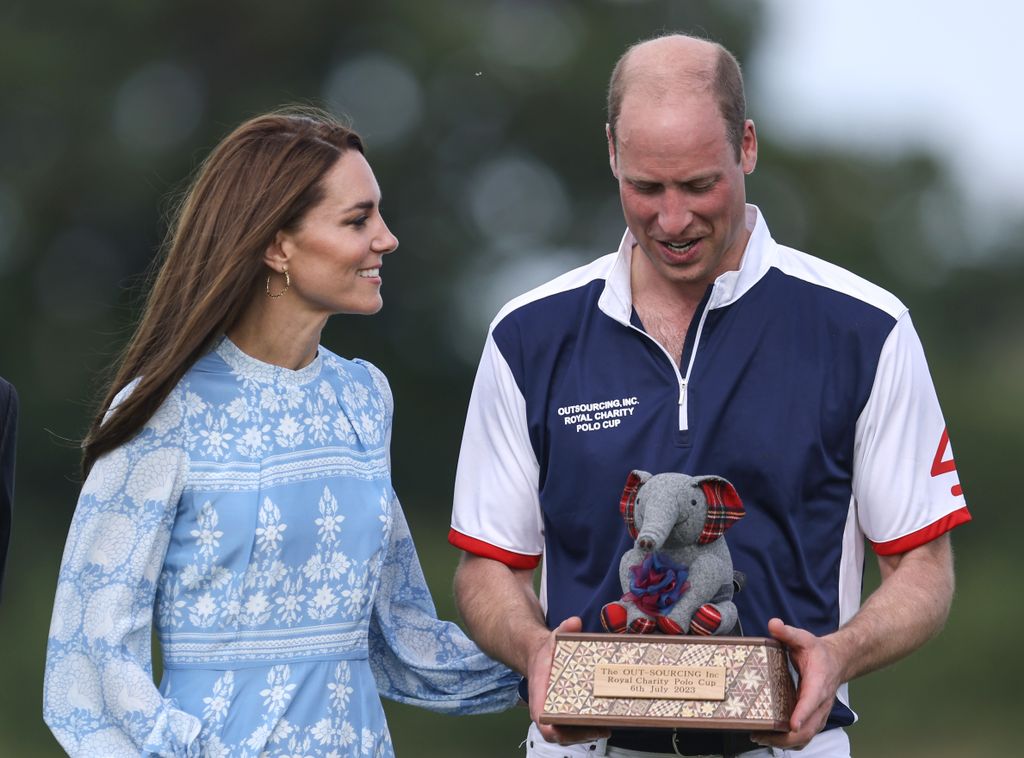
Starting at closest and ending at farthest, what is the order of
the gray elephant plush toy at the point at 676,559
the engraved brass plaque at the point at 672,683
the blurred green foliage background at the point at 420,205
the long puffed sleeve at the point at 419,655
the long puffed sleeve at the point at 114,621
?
the engraved brass plaque at the point at 672,683 → the gray elephant plush toy at the point at 676,559 → the long puffed sleeve at the point at 114,621 → the long puffed sleeve at the point at 419,655 → the blurred green foliage background at the point at 420,205

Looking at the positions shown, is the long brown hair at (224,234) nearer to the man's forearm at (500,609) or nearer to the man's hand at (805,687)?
the man's forearm at (500,609)

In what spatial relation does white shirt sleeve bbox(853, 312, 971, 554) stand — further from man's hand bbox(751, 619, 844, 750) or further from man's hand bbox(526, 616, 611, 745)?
man's hand bbox(526, 616, 611, 745)

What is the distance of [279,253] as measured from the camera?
433 cm

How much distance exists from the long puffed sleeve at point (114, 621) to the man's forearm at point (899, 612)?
1381mm

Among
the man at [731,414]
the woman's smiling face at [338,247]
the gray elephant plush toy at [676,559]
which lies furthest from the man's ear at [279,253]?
the gray elephant plush toy at [676,559]

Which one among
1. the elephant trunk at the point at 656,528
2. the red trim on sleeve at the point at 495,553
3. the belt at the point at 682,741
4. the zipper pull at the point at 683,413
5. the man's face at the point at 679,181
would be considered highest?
the man's face at the point at 679,181

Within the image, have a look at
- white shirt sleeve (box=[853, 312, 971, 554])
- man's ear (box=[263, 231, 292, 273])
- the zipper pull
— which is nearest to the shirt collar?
the zipper pull

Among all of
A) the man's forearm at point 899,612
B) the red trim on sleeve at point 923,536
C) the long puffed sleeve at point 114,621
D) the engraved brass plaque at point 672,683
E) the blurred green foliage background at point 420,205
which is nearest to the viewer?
the engraved brass plaque at point 672,683

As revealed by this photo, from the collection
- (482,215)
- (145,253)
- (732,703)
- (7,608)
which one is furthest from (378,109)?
(732,703)

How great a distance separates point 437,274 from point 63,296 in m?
3.02

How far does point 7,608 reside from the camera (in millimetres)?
14461

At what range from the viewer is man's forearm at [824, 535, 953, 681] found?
12.5 feet

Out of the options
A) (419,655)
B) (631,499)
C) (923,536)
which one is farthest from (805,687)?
(419,655)

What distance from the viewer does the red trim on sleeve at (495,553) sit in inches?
168
